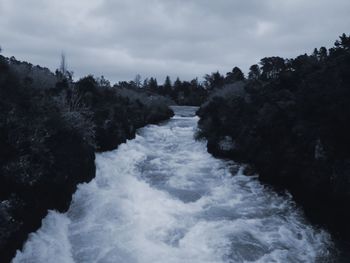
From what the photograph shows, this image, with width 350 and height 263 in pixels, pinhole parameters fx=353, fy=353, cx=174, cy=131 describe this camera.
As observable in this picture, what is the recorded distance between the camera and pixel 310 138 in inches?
538

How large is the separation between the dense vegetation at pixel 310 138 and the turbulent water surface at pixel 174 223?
0.84 m

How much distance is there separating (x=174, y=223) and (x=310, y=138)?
615 cm

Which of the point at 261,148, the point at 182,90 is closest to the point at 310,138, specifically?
the point at 261,148

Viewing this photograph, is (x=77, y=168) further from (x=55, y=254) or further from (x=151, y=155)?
(x=151, y=155)

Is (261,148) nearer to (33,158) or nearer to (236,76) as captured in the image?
(33,158)

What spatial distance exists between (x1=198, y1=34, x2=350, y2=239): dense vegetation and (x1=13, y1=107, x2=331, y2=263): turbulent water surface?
842 mm

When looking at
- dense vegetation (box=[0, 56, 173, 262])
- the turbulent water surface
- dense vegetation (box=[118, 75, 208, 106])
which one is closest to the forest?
dense vegetation (box=[0, 56, 173, 262])

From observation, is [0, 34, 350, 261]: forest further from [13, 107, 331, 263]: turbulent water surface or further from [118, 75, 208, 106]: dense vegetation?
[118, 75, 208, 106]: dense vegetation

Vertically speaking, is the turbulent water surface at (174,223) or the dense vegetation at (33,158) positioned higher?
the dense vegetation at (33,158)

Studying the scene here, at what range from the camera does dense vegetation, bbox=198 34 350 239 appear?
1191 centimetres

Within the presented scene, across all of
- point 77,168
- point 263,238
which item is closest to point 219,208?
point 263,238

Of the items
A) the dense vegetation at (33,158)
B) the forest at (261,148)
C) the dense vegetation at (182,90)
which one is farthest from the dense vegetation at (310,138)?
the dense vegetation at (182,90)

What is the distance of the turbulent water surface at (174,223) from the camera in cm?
1057

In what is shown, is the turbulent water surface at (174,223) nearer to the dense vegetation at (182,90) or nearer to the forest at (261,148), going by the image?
the forest at (261,148)
